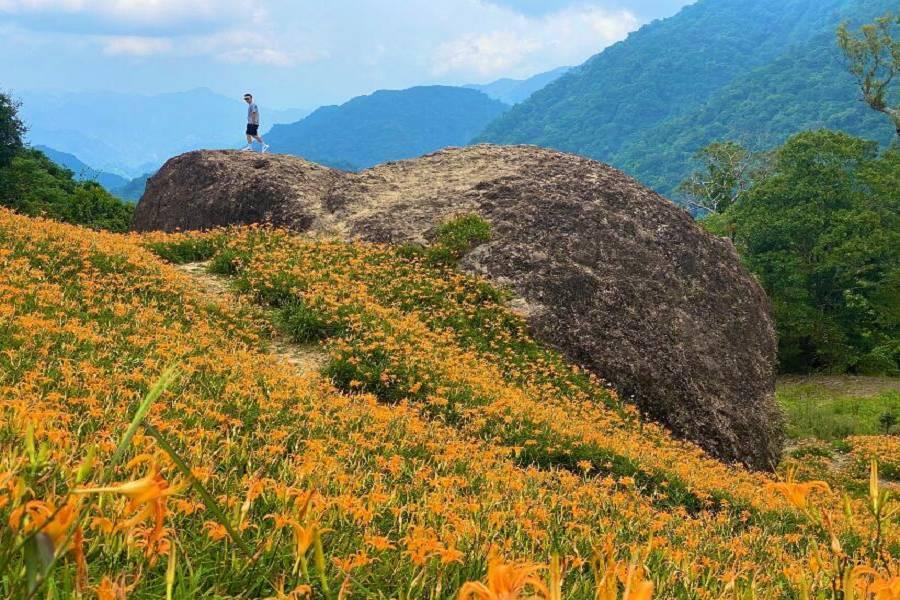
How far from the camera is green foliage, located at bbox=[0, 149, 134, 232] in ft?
115

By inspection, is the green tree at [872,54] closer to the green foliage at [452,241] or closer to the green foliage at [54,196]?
the green foliage at [452,241]

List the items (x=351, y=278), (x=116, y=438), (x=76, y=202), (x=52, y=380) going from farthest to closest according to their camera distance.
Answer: (x=76, y=202), (x=351, y=278), (x=52, y=380), (x=116, y=438)

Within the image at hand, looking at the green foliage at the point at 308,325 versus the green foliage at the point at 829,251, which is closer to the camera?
the green foliage at the point at 308,325

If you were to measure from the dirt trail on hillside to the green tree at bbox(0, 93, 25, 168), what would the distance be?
4415cm

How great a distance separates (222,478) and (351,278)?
442 inches

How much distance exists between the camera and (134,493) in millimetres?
904

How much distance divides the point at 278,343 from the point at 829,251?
3964 cm

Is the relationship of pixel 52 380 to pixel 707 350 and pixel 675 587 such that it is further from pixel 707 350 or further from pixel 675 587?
pixel 707 350

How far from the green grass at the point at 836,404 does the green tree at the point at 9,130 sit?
54357 millimetres

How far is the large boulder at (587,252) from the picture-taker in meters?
14.4

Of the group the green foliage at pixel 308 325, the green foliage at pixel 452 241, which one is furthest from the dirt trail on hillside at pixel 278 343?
the green foliage at pixel 452 241

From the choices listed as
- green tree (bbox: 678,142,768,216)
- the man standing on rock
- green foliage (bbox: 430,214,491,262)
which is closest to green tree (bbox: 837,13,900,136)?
green tree (bbox: 678,142,768,216)

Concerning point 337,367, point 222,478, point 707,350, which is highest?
point 222,478

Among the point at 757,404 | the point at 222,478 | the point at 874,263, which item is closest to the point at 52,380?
the point at 222,478
